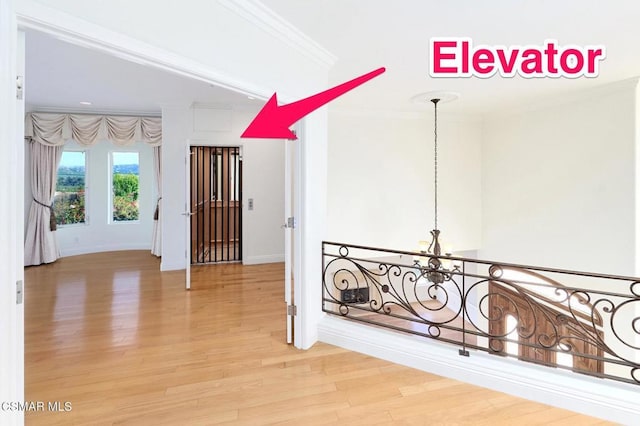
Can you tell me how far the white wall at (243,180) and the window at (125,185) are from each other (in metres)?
2.47

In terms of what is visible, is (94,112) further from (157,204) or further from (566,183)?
(566,183)

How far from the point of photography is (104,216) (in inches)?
271

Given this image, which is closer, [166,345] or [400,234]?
[166,345]

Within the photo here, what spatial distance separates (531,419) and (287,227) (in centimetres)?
209

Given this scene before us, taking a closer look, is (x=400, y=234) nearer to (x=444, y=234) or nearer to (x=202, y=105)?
(x=444, y=234)

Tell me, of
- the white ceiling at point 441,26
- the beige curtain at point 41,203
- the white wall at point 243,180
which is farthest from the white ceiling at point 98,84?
the white ceiling at point 441,26

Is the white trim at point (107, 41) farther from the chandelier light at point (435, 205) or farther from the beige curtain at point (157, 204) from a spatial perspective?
the beige curtain at point (157, 204)

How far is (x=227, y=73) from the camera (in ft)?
6.67

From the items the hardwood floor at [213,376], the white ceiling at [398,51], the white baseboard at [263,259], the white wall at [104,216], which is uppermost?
the white ceiling at [398,51]

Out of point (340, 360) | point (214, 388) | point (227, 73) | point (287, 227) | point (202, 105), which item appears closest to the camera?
point (227, 73)

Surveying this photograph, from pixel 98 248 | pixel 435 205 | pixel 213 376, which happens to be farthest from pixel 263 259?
pixel 98 248

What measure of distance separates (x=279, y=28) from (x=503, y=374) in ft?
9.54

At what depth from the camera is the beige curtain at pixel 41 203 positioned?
5469mm

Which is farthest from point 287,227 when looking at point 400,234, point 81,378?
point 400,234
